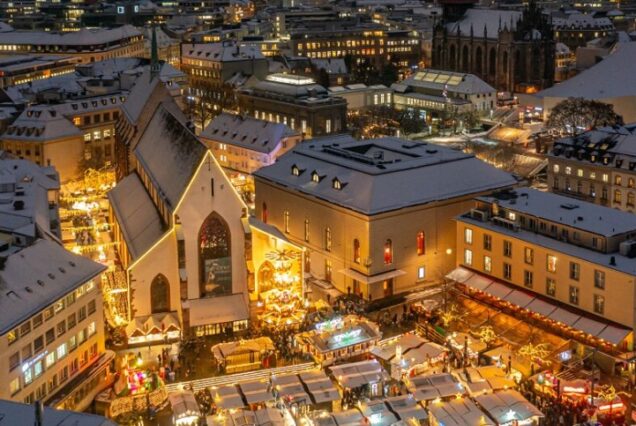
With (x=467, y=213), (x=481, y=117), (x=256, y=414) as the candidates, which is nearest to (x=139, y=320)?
(x=256, y=414)

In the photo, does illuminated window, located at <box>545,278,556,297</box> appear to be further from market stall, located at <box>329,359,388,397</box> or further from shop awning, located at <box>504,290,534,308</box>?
market stall, located at <box>329,359,388,397</box>

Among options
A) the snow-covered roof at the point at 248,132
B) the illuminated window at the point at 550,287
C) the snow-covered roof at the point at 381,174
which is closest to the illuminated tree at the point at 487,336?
the illuminated window at the point at 550,287

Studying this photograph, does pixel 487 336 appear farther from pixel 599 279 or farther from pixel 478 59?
pixel 478 59

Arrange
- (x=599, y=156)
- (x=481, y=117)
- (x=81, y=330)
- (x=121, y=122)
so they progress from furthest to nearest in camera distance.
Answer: (x=481, y=117) < (x=121, y=122) < (x=599, y=156) < (x=81, y=330)

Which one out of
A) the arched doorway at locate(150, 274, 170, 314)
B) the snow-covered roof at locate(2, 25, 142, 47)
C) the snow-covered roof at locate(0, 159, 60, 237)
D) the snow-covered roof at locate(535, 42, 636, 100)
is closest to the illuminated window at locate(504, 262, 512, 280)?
the arched doorway at locate(150, 274, 170, 314)

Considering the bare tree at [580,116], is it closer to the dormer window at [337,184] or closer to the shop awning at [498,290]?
the dormer window at [337,184]

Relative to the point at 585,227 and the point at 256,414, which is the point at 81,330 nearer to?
the point at 256,414
